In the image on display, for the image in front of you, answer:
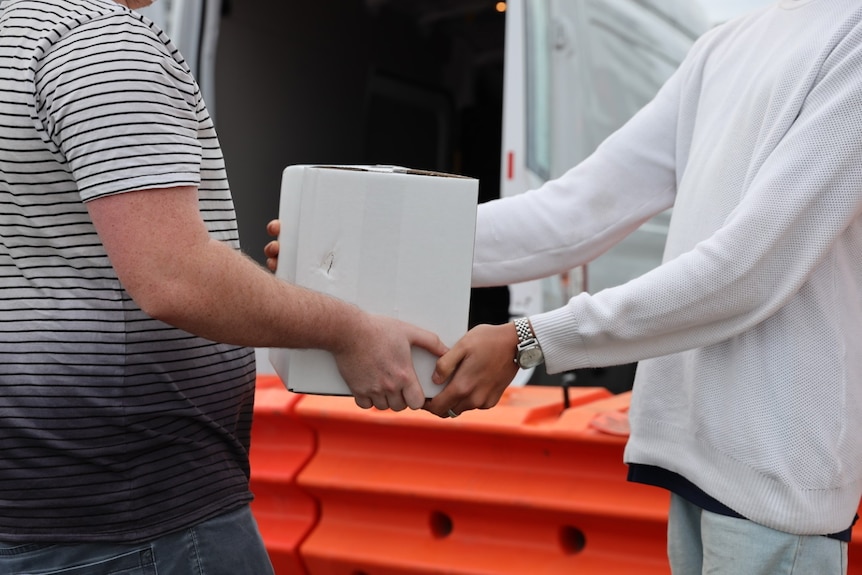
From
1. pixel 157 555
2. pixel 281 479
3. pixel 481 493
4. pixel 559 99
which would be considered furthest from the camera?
pixel 559 99

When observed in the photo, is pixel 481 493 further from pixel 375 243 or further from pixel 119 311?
pixel 119 311

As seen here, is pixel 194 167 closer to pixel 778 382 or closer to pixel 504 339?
pixel 504 339

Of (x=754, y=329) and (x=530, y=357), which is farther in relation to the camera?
(x=530, y=357)

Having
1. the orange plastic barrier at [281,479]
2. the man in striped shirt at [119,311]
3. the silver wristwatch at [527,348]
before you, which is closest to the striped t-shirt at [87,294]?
the man in striped shirt at [119,311]

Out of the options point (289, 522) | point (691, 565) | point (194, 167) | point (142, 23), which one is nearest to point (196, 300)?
point (194, 167)

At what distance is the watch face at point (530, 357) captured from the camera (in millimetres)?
1756

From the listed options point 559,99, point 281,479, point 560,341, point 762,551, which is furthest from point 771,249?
point 559,99

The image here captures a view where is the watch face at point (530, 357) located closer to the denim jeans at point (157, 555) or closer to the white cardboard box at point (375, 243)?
the white cardboard box at point (375, 243)

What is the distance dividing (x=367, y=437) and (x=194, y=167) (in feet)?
4.72

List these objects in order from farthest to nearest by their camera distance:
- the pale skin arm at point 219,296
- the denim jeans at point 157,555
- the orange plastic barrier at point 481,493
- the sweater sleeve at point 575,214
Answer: the orange plastic barrier at point 481,493, the sweater sleeve at point 575,214, the denim jeans at point 157,555, the pale skin arm at point 219,296

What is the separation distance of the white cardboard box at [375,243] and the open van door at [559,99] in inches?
64.3

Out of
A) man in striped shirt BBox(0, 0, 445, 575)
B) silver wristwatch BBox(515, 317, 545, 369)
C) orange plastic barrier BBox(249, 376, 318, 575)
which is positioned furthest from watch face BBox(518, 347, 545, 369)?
orange plastic barrier BBox(249, 376, 318, 575)

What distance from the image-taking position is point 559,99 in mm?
3295

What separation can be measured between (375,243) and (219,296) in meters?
0.28
